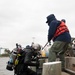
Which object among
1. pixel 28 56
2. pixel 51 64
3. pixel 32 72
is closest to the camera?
pixel 51 64

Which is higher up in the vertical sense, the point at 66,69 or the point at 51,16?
the point at 51,16

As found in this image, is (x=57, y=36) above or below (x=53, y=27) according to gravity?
below

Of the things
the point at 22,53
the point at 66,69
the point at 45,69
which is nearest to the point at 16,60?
the point at 22,53

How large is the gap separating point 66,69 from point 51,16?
1.55 meters

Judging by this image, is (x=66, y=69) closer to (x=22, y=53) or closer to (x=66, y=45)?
(x=66, y=45)

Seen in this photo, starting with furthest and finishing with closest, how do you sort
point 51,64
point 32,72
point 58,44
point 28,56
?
point 32,72
point 28,56
point 58,44
point 51,64

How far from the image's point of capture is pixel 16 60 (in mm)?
12383

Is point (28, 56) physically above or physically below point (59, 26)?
below

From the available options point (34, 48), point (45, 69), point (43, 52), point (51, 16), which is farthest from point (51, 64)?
point (43, 52)

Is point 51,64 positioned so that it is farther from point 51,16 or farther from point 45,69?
point 51,16

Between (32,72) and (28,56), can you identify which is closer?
(28,56)

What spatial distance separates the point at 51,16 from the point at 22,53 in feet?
7.16

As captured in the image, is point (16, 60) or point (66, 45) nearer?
point (66, 45)

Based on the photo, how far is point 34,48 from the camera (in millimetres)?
12016
